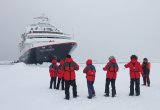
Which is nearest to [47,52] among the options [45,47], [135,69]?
[45,47]

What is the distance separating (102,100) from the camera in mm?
9375

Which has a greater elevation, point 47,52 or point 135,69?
point 47,52

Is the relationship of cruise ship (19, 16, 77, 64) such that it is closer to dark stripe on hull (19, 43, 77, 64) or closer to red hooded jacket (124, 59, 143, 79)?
dark stripe on hull (19, 43, 77, 64)

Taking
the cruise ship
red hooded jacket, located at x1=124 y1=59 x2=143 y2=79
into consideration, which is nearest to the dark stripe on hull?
the cruise ship

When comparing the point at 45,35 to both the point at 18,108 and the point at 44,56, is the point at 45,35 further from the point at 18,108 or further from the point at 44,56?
the point at 18,108

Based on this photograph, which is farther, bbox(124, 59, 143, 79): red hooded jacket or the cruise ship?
the cruise ship

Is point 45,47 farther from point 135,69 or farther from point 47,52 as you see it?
point 135,69

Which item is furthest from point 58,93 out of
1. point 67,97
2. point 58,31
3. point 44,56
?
point 58,31

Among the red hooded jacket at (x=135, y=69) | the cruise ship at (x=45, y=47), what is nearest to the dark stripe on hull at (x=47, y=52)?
the cruise ship at (x=45, y=47)

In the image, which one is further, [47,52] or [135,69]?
[47,52]

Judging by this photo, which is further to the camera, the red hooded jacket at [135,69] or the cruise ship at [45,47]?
the cruise ship at [45,47]

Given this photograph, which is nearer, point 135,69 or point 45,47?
point 135,69

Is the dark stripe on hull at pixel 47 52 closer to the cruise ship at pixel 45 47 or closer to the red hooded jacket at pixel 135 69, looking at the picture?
the cruise ship at pixel 45 47

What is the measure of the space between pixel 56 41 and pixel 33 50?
3891 millimetres
